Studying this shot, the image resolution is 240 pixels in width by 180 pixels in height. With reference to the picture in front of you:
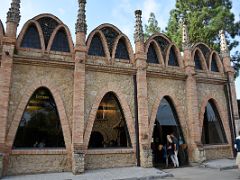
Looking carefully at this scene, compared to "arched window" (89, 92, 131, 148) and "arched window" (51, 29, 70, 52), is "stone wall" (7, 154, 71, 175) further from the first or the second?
"arched window" (51, 29, 70, 52)

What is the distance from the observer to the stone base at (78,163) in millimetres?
9164

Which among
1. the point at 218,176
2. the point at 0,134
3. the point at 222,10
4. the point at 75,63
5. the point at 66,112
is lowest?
the point at 218,176

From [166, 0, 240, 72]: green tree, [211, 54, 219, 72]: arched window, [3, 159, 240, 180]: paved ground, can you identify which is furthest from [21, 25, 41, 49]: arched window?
[166, 0, 240, 72]: green tree

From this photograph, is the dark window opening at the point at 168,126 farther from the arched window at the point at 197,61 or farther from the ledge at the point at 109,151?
the arched window at the point at 197,61

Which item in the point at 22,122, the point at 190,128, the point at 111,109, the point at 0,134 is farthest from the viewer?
the point at 190,128

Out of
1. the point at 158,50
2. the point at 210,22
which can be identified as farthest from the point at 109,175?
the point at 210,22

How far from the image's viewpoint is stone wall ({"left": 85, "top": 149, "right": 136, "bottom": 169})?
10.1 m

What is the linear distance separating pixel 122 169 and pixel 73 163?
220cm

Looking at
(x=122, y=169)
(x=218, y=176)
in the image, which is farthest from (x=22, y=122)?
(x=218, y=176)

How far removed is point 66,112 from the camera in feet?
33.5

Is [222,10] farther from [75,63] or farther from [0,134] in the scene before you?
[0,134]

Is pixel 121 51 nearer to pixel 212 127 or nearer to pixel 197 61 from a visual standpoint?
pixel 197 61

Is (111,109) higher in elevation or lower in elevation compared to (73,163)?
higher

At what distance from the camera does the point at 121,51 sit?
12.4m
